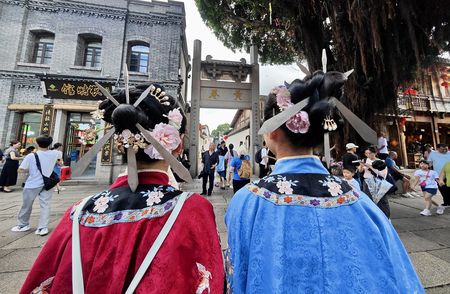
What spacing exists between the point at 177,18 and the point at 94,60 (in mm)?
4835

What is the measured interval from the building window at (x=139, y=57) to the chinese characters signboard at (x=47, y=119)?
4.18m

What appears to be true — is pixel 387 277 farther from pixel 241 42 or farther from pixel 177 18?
pixel 177 18

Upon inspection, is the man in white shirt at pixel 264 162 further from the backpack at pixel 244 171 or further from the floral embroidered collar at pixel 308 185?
the floral embroidered collar at pixel 308 185

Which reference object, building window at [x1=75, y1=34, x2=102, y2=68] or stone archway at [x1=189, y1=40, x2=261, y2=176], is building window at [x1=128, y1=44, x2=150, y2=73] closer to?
building window at [x1=75, y1=34, x2=102, y2=68]

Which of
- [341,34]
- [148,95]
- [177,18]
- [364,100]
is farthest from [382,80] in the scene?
[177,18]

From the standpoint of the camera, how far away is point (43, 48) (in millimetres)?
10180

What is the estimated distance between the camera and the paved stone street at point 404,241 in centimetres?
245

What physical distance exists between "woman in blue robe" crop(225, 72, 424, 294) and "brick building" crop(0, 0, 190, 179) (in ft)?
31.0

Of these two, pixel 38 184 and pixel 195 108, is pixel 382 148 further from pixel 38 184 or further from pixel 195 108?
pixel 38 184

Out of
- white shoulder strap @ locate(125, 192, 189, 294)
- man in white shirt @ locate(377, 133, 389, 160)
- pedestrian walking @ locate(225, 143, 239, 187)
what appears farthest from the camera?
pedestrian walking @ locate(225, 143, 239, 187)

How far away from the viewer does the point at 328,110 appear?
116 centimetres

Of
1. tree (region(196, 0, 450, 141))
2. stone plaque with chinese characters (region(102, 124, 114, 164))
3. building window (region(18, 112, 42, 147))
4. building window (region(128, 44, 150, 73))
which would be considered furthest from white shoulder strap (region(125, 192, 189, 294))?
building window (region(18, 112, 42, 147))

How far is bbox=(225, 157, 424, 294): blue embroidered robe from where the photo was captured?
0.97 m

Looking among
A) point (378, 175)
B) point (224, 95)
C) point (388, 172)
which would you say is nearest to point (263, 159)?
point (388, 172)
